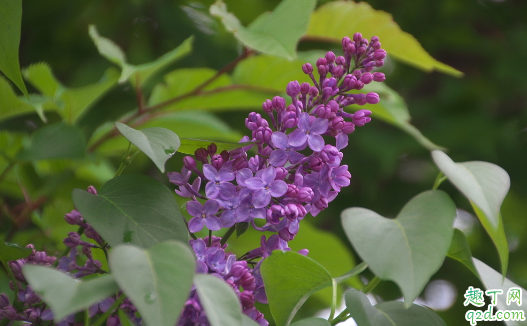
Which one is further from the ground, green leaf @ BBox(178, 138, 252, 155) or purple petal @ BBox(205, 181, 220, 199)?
green leaf @ BBox(178, 138, 252, 155)

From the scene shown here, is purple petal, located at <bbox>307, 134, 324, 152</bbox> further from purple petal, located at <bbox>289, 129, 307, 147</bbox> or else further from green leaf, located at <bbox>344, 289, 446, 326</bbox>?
green leaf, located at <bbox>344, 289, 446, 326</bbox>

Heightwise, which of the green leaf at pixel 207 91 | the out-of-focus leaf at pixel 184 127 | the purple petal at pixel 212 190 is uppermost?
the purple petal at pixel 212 190

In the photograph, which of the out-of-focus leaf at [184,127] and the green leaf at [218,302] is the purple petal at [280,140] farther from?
the out-of-focus leaf at [184,127]

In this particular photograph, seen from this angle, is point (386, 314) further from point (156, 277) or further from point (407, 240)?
point (156, 277)

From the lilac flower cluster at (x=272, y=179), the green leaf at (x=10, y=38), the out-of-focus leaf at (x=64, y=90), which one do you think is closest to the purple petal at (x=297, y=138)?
the lilac flower cluster at (x=272, y=179)

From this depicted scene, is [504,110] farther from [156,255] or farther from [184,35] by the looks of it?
[156,255]

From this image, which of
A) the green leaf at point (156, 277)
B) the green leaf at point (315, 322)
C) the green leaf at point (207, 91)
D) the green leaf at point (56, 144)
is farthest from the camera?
the green leaf at point (207, 91)

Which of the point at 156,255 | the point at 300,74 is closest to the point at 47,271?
the point at 156,255

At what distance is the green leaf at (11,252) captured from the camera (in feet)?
1.16

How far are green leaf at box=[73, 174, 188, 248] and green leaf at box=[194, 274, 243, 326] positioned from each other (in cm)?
5

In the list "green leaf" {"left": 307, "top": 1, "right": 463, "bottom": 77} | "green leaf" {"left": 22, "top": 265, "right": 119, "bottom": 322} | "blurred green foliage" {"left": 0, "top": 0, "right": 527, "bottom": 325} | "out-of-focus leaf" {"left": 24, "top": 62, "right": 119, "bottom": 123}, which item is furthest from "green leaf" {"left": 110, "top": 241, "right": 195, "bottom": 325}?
"blurred green foliage" {"left": 0, "top": 0, "right": 527, "bottom": 325}

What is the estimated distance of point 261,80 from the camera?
75 centimetres

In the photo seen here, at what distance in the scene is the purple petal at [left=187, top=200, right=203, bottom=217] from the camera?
360mm

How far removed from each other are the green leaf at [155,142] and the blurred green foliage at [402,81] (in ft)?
2.61
